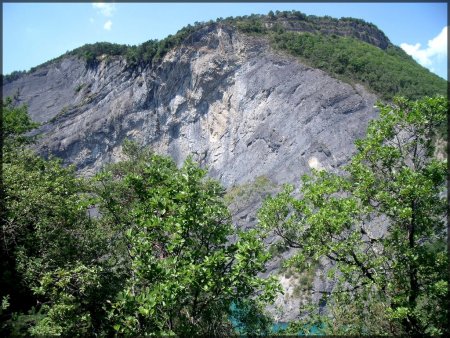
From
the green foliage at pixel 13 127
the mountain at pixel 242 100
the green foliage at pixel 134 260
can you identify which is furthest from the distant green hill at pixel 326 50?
the green foliage at pixel 134 260

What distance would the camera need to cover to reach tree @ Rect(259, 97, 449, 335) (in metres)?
9.11

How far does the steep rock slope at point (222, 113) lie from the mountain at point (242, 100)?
0.80 ft

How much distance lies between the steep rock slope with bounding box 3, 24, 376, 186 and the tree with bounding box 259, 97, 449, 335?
5630 centimetres

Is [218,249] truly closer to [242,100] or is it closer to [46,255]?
[46,255]

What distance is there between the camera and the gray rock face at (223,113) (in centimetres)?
7200

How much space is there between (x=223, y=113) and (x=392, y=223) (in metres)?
77.1

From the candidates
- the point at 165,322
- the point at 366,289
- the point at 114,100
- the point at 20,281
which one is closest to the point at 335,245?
the point at 366,289

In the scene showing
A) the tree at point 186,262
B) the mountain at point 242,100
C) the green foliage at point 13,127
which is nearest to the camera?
the tree at point 186,262

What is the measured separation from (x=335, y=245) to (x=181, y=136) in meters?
83.8

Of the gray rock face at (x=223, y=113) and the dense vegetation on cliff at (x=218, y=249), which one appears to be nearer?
the dense vegetation on cliff at (x=218, y=249)

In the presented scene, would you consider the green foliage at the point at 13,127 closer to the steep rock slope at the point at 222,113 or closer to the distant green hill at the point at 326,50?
the steep rock slope at the point at 222,113

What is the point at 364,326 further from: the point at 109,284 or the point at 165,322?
the point at 109,284

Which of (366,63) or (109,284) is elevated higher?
(366,63)

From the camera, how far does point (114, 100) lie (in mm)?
102438
